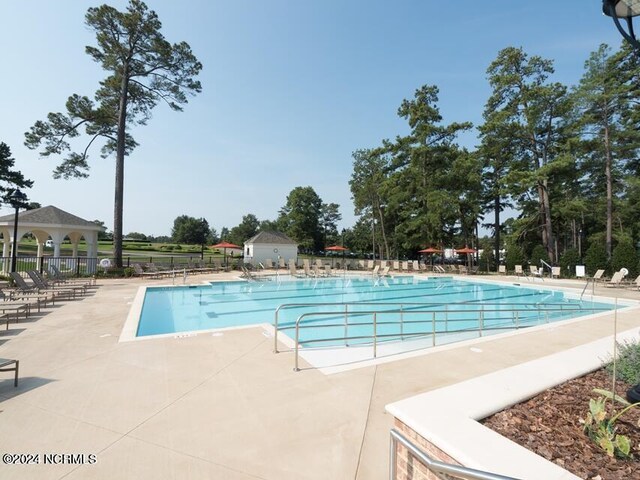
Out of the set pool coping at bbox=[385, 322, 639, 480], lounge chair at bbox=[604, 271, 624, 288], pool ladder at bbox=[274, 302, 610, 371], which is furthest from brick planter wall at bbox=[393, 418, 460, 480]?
lounge chair at bbox=[604, 271, 624, 288]

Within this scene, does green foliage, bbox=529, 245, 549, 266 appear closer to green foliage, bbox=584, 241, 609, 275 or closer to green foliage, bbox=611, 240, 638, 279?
green foliage, bbox=584, 241, 609, 275

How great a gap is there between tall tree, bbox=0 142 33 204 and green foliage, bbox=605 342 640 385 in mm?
34362

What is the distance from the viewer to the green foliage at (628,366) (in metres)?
3.66

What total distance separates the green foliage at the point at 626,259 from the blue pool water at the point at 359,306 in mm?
7779

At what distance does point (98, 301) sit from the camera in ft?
34.8

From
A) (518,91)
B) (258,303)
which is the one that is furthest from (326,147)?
(258,303)

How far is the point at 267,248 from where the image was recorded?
100ft

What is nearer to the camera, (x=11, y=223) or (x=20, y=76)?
(x=20, y=76)

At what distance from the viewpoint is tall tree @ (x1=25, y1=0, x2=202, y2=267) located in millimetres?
19219

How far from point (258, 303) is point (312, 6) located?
1197cm

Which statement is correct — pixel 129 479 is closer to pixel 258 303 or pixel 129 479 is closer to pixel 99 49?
pixel 258 303

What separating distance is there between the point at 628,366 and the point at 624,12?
383 centimetres

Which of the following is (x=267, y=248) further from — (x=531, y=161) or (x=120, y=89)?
(x=531, y=161)

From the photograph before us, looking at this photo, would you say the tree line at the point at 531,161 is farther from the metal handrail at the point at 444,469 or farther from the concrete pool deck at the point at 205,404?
the metal handrail at the point at 444,469
